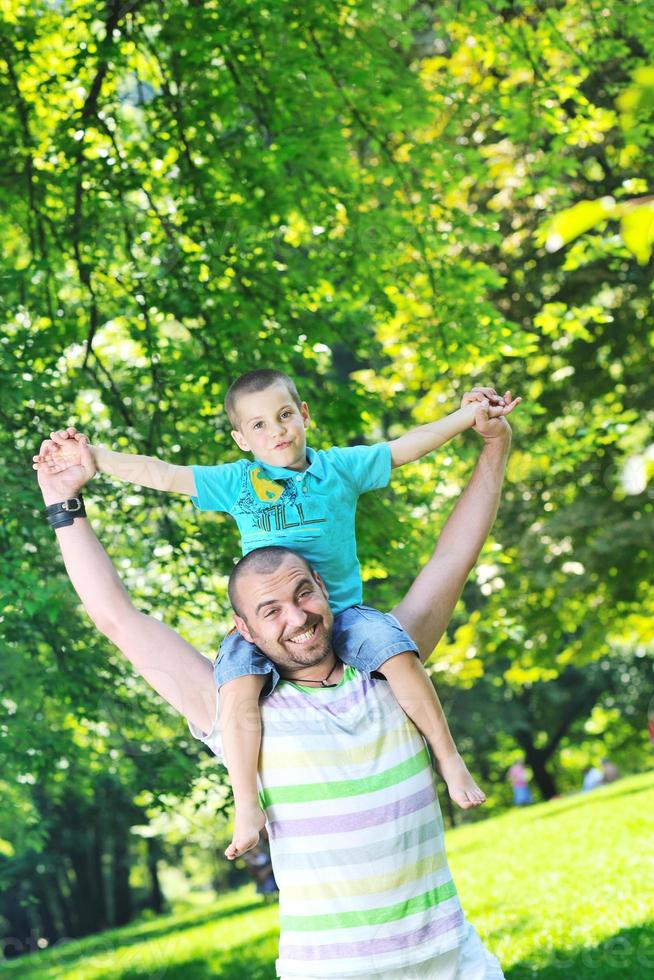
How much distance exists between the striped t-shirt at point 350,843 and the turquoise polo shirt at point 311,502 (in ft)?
1.48

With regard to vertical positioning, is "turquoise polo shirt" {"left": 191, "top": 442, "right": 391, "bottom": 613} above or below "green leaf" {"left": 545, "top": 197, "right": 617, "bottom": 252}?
above

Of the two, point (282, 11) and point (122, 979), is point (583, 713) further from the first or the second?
point (282, 11)

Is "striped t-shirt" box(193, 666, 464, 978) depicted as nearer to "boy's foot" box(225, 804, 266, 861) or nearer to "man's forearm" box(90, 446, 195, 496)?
"boy's foot" box(225, 804, 266, 861)

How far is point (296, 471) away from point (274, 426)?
112mm

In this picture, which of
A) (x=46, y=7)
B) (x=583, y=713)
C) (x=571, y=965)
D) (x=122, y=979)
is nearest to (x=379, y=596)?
(x=571, y=965)

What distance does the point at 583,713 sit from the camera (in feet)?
101

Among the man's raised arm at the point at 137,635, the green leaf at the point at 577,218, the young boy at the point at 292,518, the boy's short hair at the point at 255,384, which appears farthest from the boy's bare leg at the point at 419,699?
the green leaf at the point at 577,218

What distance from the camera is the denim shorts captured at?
2.24 metres

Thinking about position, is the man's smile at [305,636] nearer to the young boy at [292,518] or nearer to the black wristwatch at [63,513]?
the young boy at [292,518]

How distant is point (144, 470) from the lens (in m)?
2.72

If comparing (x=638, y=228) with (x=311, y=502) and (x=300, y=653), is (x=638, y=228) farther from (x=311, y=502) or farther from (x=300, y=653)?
(x=311, y=502)

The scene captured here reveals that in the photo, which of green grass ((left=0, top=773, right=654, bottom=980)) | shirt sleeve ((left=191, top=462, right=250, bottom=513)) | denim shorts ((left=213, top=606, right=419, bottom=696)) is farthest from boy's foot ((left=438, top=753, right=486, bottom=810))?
green grass ((left=0, top=773, right=654, bottom=980))

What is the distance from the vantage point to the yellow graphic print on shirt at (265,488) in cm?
273

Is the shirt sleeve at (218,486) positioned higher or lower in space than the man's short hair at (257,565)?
higher
